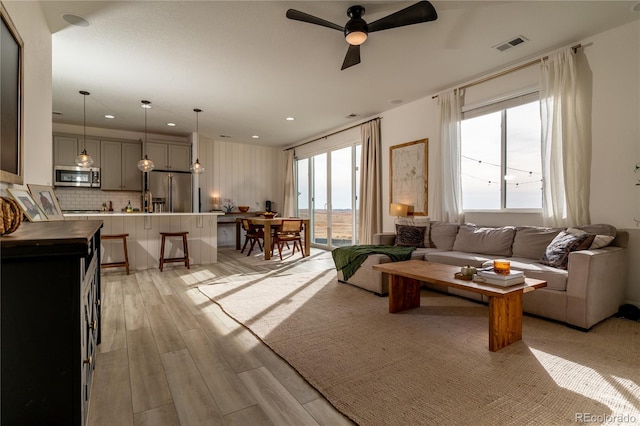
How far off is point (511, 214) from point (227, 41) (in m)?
4.04

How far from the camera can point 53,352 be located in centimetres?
106

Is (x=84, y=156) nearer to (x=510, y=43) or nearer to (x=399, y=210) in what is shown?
(x=399, y=210)

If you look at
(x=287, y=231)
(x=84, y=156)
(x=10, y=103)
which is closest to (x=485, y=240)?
(x=287, y=231)

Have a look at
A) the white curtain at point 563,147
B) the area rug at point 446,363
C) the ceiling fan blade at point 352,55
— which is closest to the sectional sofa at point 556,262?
the area rug at point 446,363

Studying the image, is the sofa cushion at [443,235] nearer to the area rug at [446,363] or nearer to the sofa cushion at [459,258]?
the sofa cushion at [459,258]

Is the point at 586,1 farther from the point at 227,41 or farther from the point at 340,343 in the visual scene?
the point at 340,343

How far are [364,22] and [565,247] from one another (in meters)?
2.77

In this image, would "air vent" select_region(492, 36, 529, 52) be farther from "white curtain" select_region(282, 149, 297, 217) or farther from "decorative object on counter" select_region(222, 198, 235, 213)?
"decorative object on counter" select_region(222, 198, 235, 213)

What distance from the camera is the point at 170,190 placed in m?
7.35

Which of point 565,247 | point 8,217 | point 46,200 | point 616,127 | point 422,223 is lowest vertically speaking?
point 565,247

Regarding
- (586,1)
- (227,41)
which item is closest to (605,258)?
(586,1)

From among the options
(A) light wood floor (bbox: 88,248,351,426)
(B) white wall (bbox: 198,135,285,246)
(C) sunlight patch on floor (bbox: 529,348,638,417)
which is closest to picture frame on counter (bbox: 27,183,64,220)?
(A) light wood floor (bbox: 88,248,351,426)

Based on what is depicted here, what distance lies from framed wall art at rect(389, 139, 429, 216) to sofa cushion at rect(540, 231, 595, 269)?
7.03 ft

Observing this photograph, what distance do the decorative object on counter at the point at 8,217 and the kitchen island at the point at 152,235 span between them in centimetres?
409
